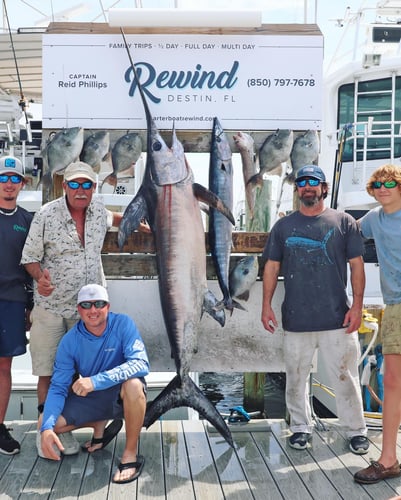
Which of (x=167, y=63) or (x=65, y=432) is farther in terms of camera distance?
(x=167, y=63)

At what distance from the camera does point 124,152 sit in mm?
3816

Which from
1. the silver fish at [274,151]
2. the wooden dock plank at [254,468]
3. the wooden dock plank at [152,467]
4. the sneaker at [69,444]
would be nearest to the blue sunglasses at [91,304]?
the sneaker at [69,444]

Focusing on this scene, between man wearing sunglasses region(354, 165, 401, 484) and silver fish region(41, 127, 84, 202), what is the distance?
69.2 inches

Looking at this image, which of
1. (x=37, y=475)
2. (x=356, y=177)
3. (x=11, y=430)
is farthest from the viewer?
(x=356, y=177)

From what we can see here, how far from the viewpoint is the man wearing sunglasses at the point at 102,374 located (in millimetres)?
3096

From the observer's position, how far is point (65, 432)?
3273 millimetres

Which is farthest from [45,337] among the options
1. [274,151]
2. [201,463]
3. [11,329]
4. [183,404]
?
[274,151]

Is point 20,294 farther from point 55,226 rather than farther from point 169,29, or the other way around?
point 169,29

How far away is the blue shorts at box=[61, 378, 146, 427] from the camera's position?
125 inches

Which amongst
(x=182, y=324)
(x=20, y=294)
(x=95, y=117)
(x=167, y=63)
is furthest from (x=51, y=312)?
(x=167, y=63)

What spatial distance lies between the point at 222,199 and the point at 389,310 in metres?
1.15

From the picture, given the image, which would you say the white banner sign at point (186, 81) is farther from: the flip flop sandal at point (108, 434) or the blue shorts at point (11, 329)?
the flip flop sandal at point (108, 434)

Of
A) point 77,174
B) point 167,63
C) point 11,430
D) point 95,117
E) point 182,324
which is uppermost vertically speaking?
point 167,63

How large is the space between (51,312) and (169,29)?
1.89 meters
